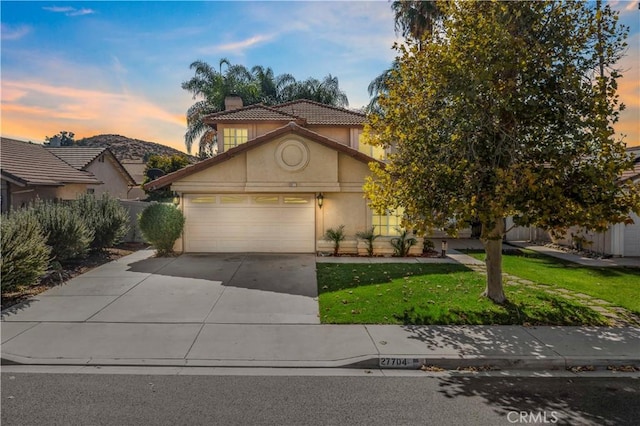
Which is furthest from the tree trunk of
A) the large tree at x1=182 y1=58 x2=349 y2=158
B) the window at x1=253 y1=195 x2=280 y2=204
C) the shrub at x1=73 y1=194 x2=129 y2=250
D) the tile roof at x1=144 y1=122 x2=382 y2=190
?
the large tree at x1=182 y1=58 x2=349 y2=158

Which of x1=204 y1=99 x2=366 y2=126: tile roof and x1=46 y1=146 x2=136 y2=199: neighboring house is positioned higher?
x1=204 y1=99 x2=366 y2=126: tile roof

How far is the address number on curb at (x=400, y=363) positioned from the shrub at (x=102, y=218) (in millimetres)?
12053

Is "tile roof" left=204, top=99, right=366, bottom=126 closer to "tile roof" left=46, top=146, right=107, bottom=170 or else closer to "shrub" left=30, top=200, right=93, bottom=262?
"shrub" left=30, top=200, right=93, bottom=262

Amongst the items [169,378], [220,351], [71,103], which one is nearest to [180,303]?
[220,351]

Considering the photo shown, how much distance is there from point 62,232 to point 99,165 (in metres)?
15.3

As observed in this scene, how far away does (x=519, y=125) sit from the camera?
7496 millimetres

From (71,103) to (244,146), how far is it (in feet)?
22.8

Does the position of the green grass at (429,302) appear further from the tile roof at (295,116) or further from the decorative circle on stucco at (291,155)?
the tile roof at (295,116)

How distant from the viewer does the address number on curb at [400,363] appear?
5734mm

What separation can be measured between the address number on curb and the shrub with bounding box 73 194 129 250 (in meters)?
12.1

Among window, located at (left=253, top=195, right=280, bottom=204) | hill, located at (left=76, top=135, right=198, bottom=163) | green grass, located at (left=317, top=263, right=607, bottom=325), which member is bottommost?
green grass, located at (left=317, top=263, right=607, bottom=325)

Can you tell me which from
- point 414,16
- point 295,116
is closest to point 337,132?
point 295,116

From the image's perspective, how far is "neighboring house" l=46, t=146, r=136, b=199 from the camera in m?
23.0

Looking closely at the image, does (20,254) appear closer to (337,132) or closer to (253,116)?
(253,116)
